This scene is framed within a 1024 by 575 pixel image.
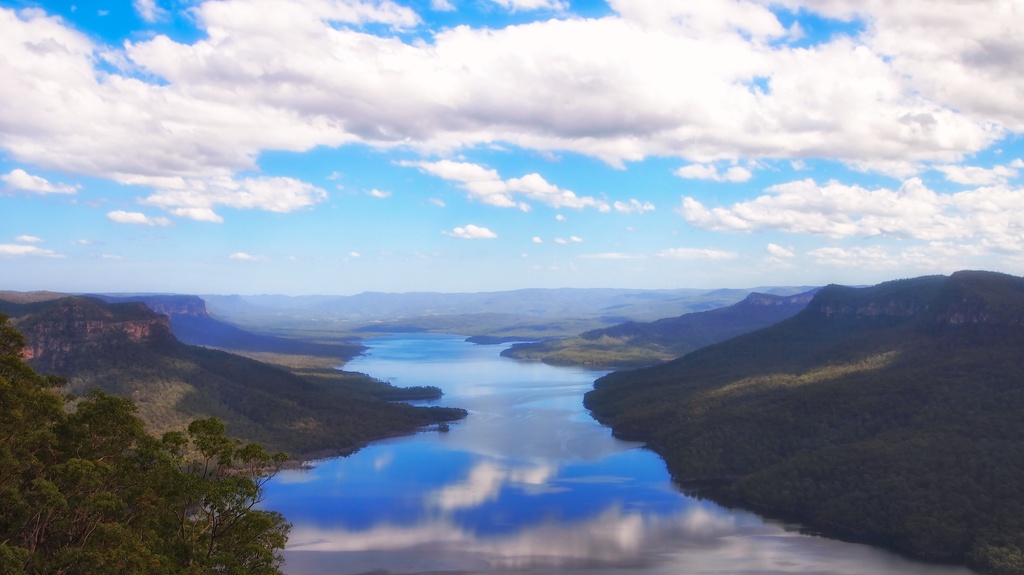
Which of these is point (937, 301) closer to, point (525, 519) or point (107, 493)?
point (525, 519)

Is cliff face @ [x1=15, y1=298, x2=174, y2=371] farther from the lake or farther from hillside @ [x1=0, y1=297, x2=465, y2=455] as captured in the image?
the lake

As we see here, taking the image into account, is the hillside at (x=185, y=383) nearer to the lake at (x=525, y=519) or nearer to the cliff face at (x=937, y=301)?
the lake at (x=525, y=519)

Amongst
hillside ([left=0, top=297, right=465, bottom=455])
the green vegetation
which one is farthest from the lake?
the green vegetation

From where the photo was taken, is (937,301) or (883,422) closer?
(883,422)

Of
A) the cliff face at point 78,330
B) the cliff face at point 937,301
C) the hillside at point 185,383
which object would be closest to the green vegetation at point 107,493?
the hillside at point 185,383

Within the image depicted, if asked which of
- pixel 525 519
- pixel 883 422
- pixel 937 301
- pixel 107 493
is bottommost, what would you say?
pixel 525 519

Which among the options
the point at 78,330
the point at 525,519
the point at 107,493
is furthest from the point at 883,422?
the point at 78,330

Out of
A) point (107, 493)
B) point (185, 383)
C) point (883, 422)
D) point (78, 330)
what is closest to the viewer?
point (107, 493)

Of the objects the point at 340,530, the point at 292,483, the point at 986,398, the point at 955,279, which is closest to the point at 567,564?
the point at 340,530
